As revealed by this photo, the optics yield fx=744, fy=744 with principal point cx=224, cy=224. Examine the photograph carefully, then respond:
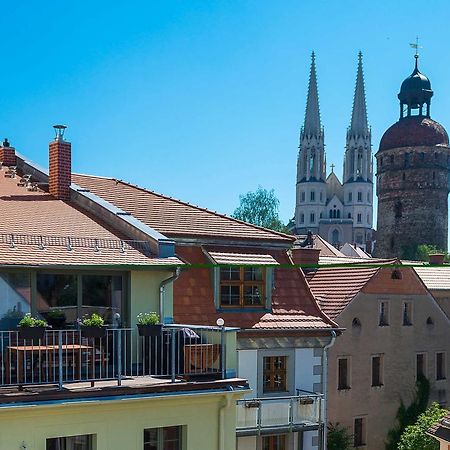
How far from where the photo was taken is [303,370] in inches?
776

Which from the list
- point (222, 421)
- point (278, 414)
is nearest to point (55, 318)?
point (222, 421)

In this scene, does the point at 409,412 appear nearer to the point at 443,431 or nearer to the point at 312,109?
the point at 443,431

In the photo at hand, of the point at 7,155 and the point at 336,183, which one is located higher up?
the point at 336,183

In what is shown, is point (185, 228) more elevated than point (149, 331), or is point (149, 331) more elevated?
point (185, 228)

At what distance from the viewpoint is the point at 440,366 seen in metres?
30.0

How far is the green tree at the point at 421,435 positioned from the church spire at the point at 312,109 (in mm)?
146902

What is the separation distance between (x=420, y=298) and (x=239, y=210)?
256 ft

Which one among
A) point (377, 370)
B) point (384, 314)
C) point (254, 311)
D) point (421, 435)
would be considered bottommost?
point (421, 435)

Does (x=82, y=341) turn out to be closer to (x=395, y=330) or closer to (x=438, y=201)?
(x=395, y=330)

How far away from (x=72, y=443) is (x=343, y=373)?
16.6m

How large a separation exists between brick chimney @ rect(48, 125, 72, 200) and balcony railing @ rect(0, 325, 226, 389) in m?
4.70

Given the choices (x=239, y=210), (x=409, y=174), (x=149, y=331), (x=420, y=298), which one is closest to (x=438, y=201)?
(x=409, y=174)

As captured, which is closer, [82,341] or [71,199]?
[82,341]

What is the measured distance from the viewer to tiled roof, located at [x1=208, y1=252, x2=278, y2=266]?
17.8m
